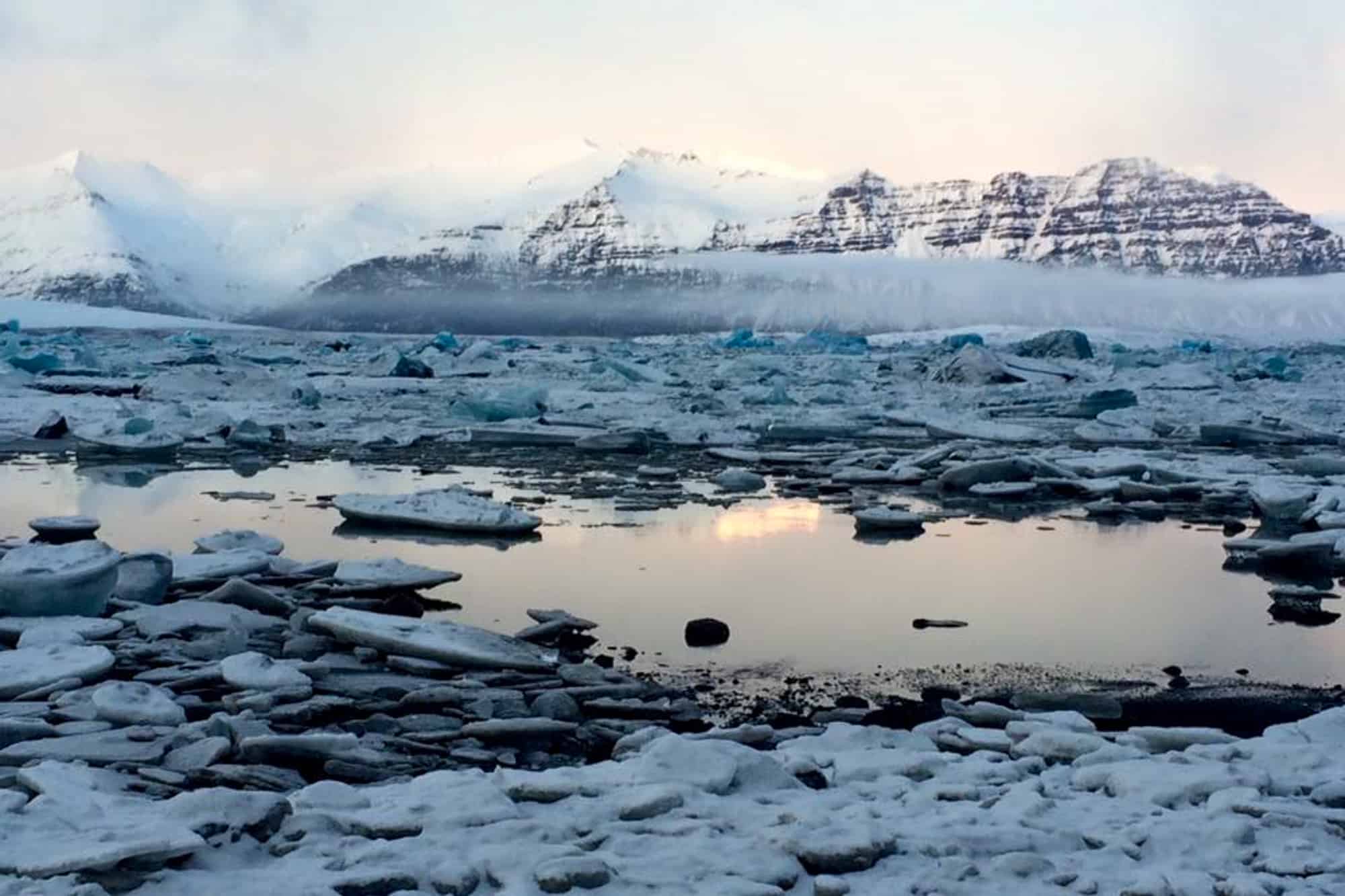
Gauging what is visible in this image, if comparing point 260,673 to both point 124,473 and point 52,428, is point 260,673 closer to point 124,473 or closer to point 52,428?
point 124,473

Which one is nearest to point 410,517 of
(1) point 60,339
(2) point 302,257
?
(1) point 60,339

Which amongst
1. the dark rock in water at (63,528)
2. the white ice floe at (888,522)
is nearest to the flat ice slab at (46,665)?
the dark rock in water at (63,528)

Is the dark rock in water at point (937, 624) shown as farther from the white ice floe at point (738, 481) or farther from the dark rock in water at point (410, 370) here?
the dark rock in water at point (410, 370)

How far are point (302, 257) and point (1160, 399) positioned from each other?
508 feet

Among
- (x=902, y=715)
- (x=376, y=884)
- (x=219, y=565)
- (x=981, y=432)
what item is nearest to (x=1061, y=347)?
(x=981, y=432)

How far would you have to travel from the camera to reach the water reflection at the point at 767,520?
668 cm

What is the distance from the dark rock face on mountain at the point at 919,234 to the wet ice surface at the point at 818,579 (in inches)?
5521

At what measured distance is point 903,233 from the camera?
185 metres

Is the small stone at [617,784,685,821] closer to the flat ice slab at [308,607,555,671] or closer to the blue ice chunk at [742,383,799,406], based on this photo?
the flat ice slab at [308,607,555,671]

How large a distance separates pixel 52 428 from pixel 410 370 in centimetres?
992

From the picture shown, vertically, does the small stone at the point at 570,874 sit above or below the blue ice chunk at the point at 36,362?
below

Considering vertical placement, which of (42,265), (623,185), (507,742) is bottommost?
(507,742)

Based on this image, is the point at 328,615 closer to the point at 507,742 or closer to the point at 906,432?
the point at 507,742

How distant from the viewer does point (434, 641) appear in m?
4.09
